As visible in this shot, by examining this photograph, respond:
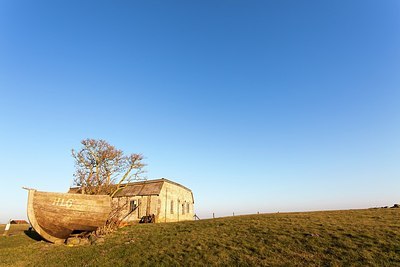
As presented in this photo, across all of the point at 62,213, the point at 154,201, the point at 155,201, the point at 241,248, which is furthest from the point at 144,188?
the point at 241,248

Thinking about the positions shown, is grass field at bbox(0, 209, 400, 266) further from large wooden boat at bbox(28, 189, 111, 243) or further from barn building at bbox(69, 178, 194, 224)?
barn building at bbox(69, 178, 194, 224)

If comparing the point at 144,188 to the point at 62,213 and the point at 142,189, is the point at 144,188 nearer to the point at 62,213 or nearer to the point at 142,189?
the point at 142,189

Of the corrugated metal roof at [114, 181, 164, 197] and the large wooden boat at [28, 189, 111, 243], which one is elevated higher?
the corrugated metal roof at [114, 181, 164, 197]

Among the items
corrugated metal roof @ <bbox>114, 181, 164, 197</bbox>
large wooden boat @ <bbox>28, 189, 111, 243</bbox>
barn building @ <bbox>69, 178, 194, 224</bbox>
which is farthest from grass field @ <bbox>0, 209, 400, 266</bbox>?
corrugated metal roof @ <bbox>114, 181, 164, 197</bbox>

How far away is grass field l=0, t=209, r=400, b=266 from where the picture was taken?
10.8 metres

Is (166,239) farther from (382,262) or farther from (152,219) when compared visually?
(152,219)

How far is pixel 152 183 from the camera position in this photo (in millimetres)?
36062

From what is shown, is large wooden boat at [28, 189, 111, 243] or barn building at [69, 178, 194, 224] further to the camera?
barn building at [69, 178, 194, 224]

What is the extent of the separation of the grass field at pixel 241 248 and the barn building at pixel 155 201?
14929mm

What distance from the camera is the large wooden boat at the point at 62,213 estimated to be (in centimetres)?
1508

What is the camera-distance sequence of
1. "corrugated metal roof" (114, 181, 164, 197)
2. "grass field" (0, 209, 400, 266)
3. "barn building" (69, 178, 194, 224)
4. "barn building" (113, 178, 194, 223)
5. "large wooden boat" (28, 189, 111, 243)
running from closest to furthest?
"grass field" (0, 209, 400, 266) < "large wooden boat" (28, 189, 111, 243) < "barn building" (69, 178, 194, 224) < "barn building" (113, 178, 194, 223) < "corrugated metal roof" (114, 181, 164, 197)

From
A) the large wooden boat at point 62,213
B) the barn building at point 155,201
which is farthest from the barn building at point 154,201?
the large wooden boat at point 62,213

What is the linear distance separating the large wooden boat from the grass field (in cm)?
118

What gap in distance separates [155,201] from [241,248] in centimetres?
2187
